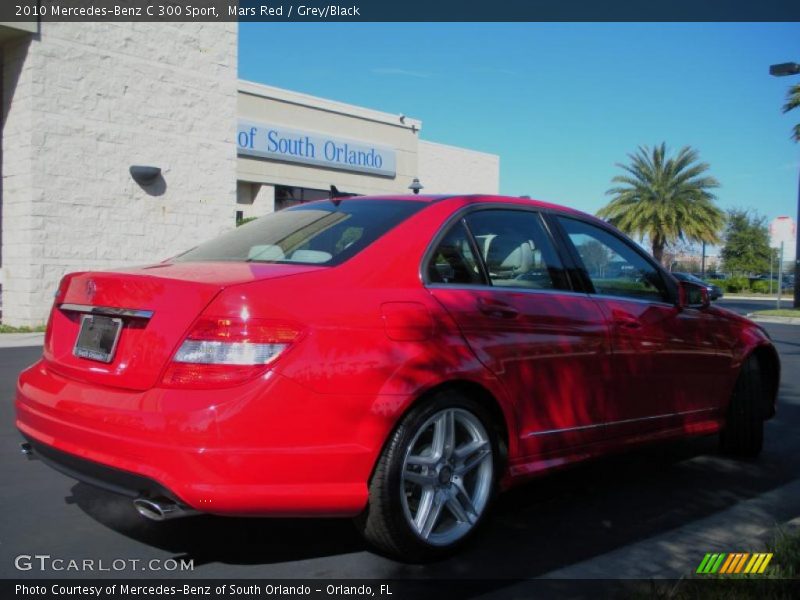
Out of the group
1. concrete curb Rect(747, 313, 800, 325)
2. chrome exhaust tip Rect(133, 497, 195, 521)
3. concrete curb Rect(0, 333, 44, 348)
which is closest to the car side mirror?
chrome exhaust tip Rect(133, 497, 195, 521)

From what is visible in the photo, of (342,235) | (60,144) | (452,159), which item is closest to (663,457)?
(342,235)

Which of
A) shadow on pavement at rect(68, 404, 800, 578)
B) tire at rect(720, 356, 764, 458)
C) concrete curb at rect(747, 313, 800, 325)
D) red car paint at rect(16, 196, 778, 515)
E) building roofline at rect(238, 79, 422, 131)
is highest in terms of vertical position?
building roofline at rect(238, 79, 422, 131)

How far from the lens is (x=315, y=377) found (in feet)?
9.64

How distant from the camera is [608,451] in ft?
13.8

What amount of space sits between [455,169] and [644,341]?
28177 millimetres

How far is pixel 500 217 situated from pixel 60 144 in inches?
464

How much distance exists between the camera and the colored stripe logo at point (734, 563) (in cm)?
315

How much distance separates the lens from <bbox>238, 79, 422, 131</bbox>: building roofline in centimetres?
2402

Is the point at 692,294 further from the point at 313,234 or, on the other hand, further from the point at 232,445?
the point at 232,445

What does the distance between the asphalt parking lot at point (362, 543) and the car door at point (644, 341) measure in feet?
1.37

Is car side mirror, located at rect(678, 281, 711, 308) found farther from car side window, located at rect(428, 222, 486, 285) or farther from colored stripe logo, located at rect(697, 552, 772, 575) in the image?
colored stripe logo, located at rect(697, 552, 772, 575)

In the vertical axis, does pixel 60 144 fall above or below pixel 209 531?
above

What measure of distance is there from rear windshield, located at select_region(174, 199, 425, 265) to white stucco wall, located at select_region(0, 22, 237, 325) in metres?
10.7

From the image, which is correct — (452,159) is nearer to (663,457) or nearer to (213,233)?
(213,233)
